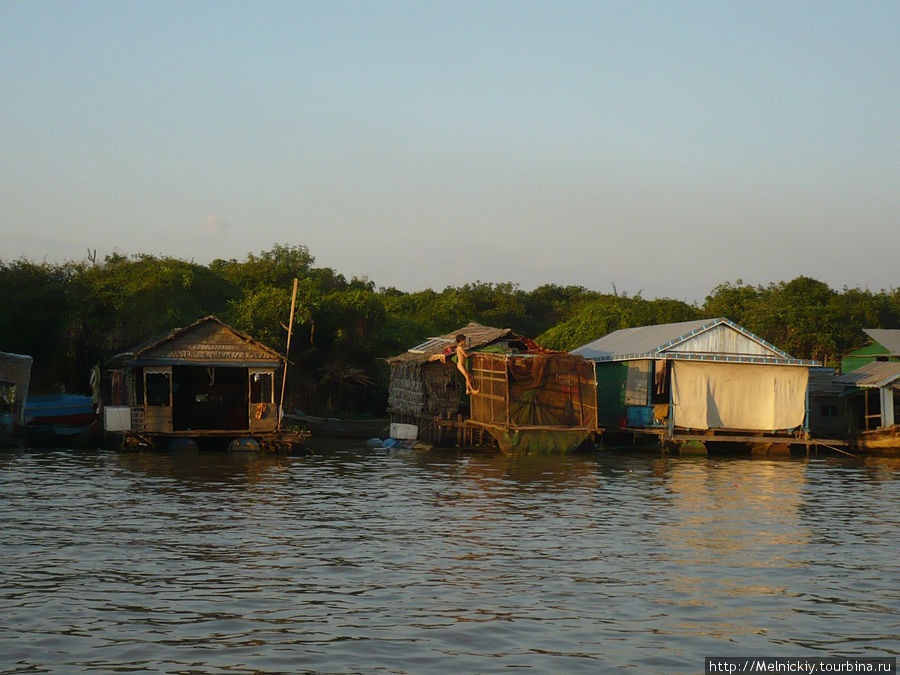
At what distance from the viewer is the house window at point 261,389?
→ 1238 inches

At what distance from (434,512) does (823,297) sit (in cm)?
4906

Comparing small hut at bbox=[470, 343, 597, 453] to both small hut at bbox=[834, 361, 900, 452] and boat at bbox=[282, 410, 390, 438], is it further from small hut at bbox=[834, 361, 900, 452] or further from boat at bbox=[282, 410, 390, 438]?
small hut at bbox=[834, 361, 900, 452]

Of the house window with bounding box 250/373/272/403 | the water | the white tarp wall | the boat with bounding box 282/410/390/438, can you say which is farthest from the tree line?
the water

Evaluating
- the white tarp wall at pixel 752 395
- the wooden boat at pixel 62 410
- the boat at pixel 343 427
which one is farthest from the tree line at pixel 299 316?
the white tarp wall at pixel 752 395

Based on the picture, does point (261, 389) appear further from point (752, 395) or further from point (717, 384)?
point (752, 395)

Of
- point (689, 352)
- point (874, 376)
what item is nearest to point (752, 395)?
point (689, 352)

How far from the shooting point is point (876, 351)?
145 ft

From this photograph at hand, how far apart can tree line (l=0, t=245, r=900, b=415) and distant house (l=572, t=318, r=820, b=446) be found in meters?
15.2

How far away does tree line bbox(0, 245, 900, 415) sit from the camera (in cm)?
4194

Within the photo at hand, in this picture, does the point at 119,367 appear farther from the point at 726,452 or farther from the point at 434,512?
the point at 726,452

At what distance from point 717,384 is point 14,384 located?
942 inches

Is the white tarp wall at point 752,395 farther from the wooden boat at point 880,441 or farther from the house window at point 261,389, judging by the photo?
the house window at point 261,389

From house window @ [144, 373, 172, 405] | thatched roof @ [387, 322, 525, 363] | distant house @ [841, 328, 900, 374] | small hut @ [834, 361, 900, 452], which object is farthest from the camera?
distant house @ [841, 328, 900, 374]

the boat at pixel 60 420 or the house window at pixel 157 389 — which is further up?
the house window at pixel 157 389
